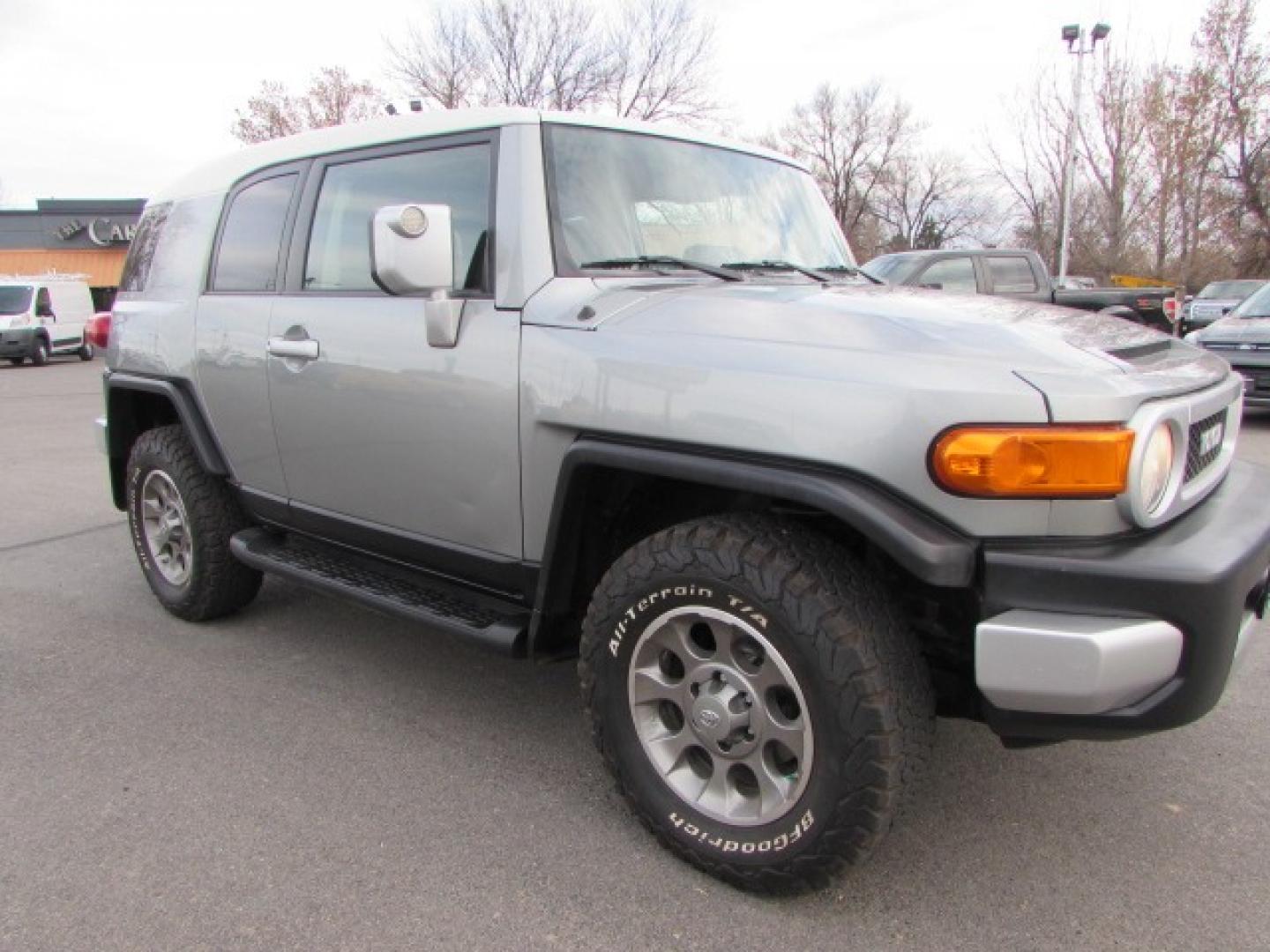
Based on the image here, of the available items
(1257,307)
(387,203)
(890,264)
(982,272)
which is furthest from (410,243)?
(1257,307)

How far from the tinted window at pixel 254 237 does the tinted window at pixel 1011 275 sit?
26.0ft

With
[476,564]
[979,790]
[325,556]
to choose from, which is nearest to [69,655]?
[325,556]

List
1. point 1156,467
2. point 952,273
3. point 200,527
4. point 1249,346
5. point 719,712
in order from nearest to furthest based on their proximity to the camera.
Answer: point 1156,467
point 719,712
point 200,527
point 1249,346
point 952,273

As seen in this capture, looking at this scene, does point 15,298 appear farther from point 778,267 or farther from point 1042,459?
point 1042,459

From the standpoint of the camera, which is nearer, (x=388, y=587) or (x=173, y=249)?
(x=388, y=587)

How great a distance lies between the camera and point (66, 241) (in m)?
37.1

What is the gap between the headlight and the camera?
6.12 ft

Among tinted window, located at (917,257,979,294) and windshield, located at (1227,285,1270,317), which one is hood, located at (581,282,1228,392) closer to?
tinted window, located at (917,257,979,294)

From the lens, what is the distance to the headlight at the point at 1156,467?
6.12 feet

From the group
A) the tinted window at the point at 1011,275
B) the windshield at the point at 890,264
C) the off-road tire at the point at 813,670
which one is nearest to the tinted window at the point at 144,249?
the off-road tire at the point at 813,670

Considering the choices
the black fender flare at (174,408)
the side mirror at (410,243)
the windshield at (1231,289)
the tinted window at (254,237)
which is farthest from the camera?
the windshield at (1231,289)

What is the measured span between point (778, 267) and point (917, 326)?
40.2 inches

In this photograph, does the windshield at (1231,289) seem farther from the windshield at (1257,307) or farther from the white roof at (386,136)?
the white roof at (386,136)

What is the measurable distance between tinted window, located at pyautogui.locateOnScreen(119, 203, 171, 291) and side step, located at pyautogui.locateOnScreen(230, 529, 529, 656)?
1426mm
